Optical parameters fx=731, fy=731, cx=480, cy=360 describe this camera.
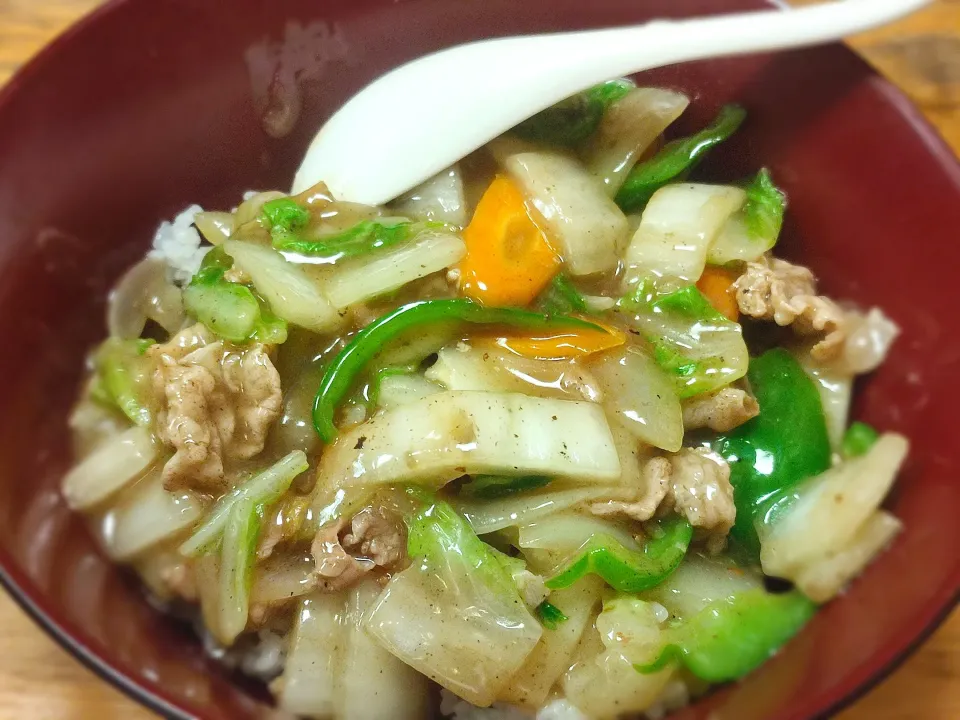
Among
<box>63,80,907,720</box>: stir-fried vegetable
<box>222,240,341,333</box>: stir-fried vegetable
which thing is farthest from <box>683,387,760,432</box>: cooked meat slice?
<box>222,240,341,333</box>: stir-fried vegetable

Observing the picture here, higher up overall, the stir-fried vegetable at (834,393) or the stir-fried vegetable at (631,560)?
the stir-fried vegetable at (834,393)

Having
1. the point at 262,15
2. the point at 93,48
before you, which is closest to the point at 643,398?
the point at 262,15

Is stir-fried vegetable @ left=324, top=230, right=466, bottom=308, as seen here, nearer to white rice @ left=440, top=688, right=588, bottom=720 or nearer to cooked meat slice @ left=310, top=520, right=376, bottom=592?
cooked meat slice @ left=310, top=520, right=376, bottom=592

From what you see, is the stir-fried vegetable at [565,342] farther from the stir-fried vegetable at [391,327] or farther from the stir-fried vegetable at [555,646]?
the stir-fried vegetable at [555,646]

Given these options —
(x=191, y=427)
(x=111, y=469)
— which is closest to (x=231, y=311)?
(x=191, y=427)

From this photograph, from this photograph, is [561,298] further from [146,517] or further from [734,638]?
[146,517]

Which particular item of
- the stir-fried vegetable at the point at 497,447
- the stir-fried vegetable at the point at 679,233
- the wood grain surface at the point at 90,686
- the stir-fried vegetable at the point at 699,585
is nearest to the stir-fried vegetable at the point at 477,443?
the stir-fried vegetable at the point at 497,447
